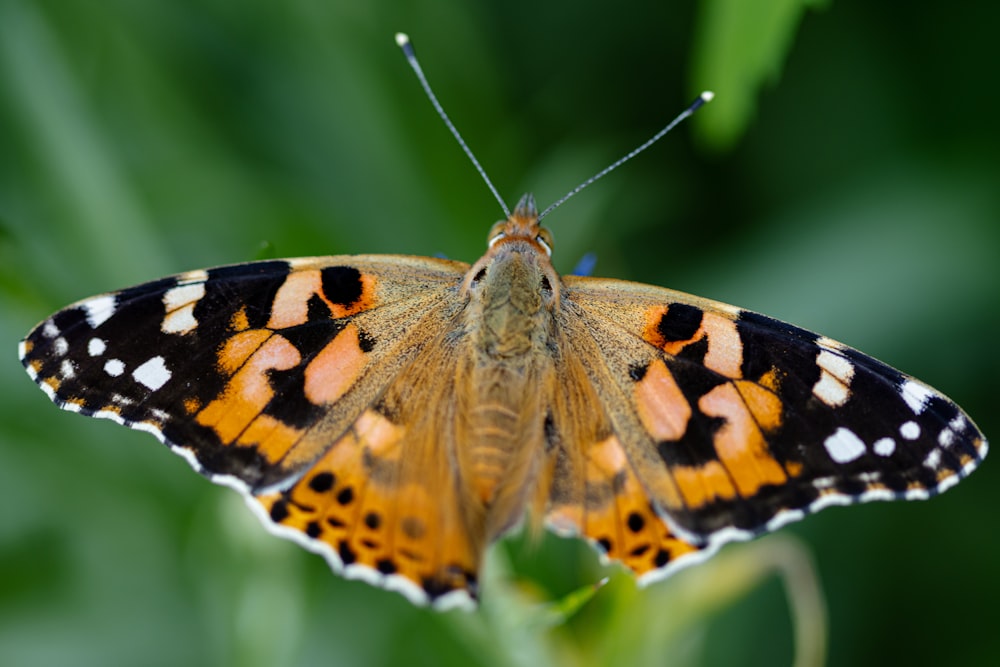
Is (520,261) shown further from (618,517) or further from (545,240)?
(618,517)

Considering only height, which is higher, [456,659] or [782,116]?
[782,116]

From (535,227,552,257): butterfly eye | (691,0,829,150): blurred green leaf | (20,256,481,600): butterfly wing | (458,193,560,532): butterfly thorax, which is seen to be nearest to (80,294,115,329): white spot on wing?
(20,256,481,600): butterfly wing

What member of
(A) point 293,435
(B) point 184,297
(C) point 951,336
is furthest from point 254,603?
(C) point 951,336

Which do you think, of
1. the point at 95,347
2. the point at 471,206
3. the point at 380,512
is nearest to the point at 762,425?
the point at 380,512

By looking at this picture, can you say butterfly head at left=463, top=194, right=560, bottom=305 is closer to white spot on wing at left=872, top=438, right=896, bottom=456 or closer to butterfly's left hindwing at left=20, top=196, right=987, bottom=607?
butterfly's left hindwing at left=20, top=196, right=987, bottom=607

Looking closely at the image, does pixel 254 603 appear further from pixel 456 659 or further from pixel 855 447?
pixel 855 447

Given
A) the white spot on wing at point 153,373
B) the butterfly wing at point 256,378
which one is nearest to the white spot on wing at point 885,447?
the butterfly wing at point 256,378

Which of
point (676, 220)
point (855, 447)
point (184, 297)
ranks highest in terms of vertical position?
point (676, 220)
